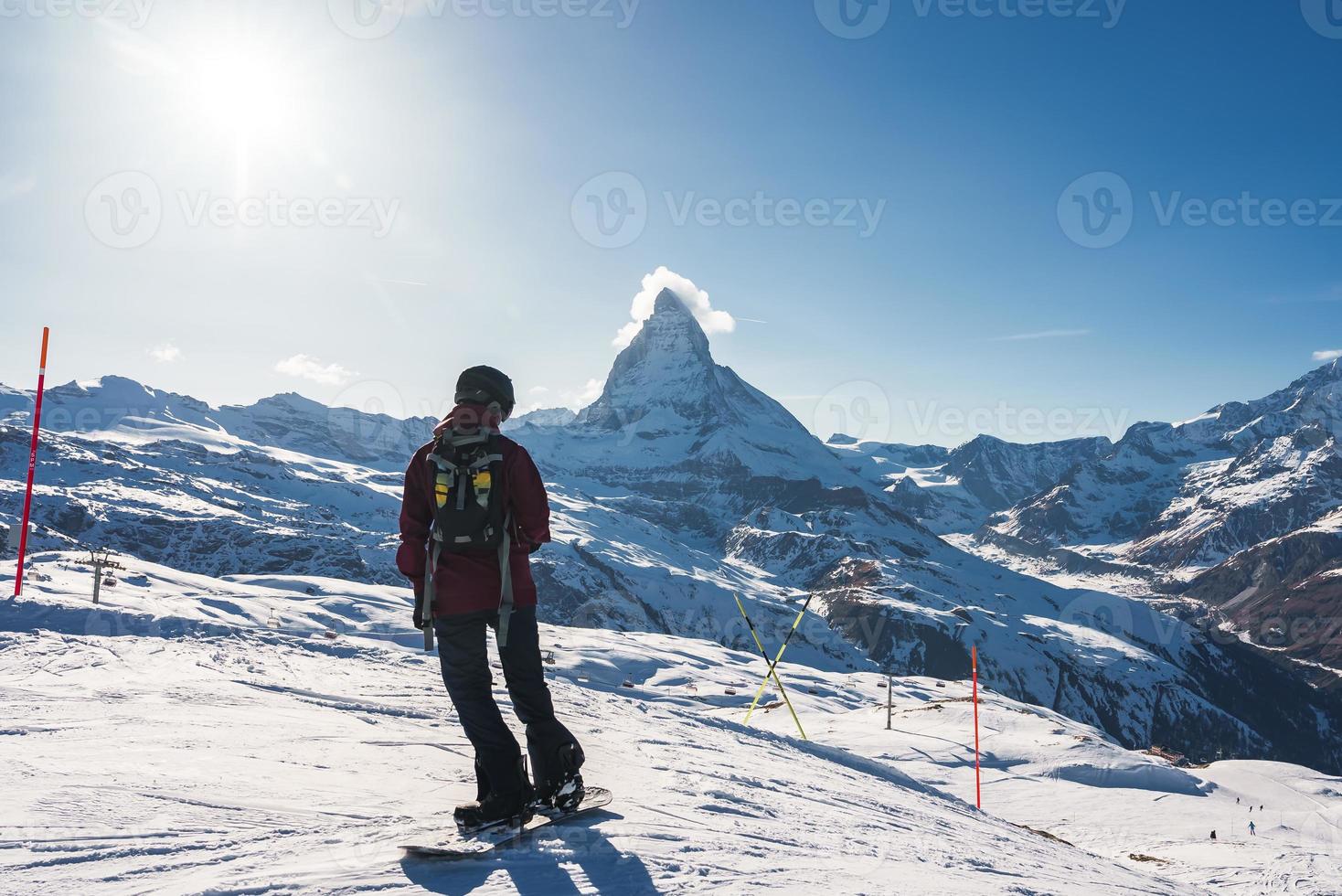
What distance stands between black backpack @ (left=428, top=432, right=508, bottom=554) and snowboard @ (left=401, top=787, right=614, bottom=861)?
173 centimetres

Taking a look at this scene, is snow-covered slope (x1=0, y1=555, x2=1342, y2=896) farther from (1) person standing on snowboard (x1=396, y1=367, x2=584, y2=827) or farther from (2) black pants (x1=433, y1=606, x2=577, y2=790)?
(2) black pants (x1=433, y1=606, x2=577, y2=790)

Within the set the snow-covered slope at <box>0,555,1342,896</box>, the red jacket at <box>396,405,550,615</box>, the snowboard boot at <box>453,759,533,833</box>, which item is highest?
the red jacket at <box>396,405,550,615</box>

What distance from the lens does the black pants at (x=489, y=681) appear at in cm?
484

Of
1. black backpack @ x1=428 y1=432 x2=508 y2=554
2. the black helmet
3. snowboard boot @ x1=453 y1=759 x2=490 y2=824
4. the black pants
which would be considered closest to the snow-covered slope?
snowboard boot @ x1=453 y1=759 x2=490 y2=824

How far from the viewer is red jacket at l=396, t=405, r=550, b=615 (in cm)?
477

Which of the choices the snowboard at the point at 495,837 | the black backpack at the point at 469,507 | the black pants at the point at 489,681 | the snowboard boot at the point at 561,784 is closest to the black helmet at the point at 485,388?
the black backpack at the point at 469,507

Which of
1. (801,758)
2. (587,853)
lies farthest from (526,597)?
(801,758)

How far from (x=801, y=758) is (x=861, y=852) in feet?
21.0

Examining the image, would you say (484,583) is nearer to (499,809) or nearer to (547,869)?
(499,809)

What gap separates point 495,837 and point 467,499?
6.87 ft

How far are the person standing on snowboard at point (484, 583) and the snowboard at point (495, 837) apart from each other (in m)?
0.09

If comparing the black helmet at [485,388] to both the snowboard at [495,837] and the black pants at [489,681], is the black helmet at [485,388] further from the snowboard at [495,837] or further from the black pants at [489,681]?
the snowboard at [495,837]

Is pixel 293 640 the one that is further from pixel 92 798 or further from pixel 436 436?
pixel 436 436

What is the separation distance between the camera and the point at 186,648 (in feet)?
40.5
